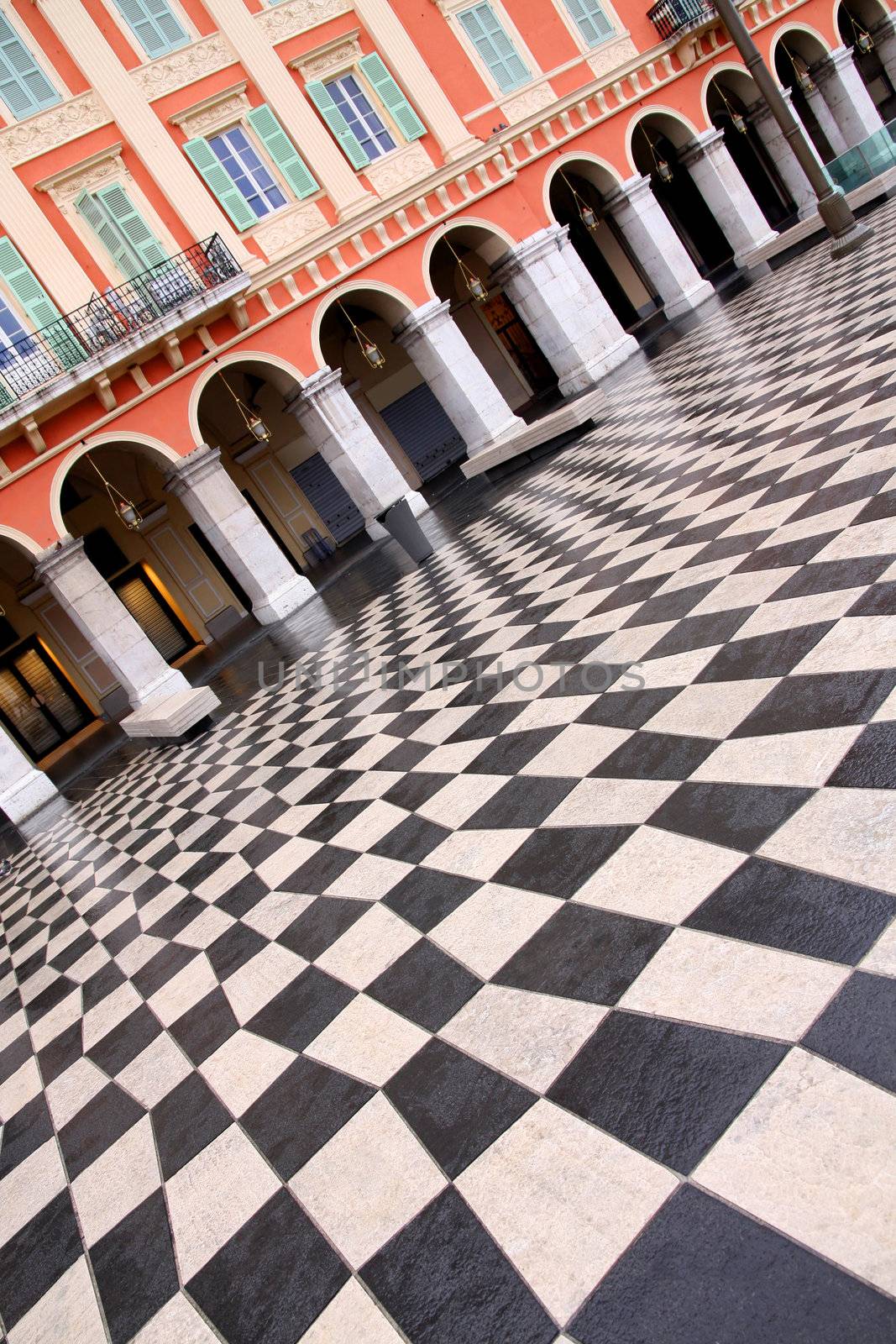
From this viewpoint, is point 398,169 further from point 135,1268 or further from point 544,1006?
point 135,1268

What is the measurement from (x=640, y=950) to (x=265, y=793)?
3.59 meters

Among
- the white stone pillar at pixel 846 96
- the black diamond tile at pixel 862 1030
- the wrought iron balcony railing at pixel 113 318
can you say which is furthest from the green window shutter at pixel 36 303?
the white stone pillar at pixel 846 96

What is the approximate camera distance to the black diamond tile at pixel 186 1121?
7.97 feet

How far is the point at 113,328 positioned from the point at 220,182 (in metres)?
3.38

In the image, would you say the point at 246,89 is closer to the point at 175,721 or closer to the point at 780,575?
the point at 175,721

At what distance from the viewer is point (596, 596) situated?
185 inches

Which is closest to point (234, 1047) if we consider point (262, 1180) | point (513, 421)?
point (262, 1180)

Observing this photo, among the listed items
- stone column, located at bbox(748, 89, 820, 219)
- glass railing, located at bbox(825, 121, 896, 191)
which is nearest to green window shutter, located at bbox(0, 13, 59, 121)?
glass railing, located at bbox(825, 121, 896, 191)

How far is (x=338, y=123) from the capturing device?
15047mm

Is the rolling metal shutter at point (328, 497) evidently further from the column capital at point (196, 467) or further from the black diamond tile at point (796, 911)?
the black diamond tile at point (796, 911)

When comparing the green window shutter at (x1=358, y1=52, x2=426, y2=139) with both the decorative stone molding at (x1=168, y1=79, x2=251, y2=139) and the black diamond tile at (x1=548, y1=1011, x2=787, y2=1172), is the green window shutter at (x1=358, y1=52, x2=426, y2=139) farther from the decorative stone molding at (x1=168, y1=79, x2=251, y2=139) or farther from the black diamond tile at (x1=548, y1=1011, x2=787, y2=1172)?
the black diamond tile at (x1=548, y1=1011, x2=787, y2=1172)

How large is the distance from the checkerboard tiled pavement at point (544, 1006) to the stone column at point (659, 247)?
14106mm

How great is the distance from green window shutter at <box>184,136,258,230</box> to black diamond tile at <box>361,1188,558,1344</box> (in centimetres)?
1597

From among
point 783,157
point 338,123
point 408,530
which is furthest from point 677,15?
point 408,530
